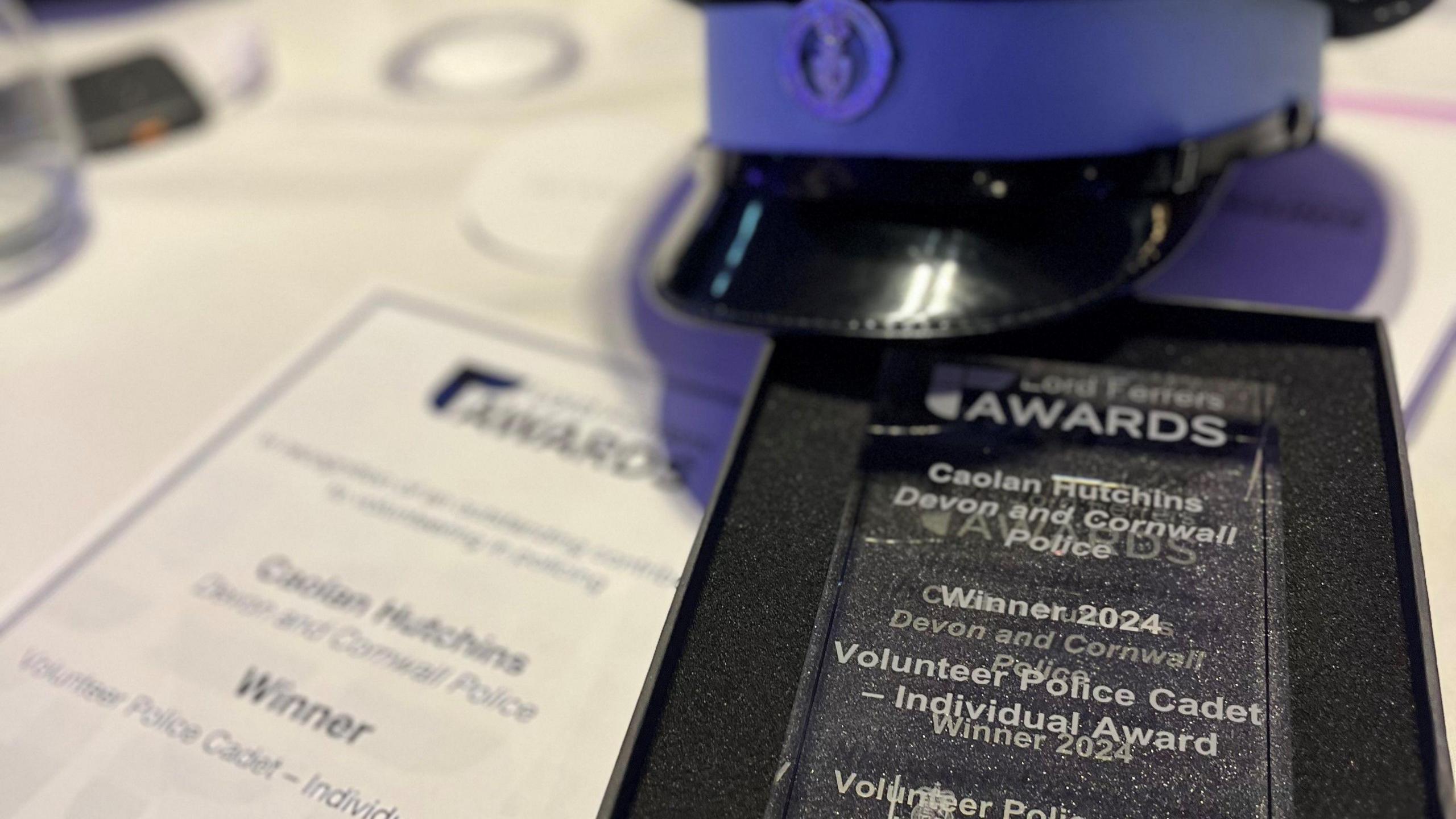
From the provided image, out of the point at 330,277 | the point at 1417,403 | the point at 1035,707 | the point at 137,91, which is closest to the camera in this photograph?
the point at 1035,707

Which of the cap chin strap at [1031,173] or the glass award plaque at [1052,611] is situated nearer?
the glass award plaque at [1052,611]

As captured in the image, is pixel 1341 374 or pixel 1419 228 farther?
pixel 1419 228

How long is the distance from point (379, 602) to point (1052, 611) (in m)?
0.22

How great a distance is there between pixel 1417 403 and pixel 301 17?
25.7 inches

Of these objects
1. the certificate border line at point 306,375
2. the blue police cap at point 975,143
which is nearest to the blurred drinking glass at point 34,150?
the certificate border line at point 306,375

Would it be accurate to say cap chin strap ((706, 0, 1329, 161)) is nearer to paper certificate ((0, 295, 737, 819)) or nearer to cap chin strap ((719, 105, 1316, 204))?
cap chin strap ((719, 105, 1316, 204))

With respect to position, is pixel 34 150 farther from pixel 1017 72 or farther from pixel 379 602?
pixel 1017 72

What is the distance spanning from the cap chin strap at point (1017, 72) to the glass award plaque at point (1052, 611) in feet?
0.26

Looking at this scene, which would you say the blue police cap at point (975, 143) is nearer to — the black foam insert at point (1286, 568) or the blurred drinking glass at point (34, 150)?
the black foam insert at point (1286, 568)

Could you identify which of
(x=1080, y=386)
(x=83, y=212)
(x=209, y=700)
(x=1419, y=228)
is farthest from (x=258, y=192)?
(x=1419, y=228)

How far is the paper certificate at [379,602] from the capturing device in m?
0.34

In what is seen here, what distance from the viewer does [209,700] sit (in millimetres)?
360

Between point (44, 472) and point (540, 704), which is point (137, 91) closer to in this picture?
point (44, 472)

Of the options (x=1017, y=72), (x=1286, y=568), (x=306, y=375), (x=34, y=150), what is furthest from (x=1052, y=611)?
(x=34, y=150)
